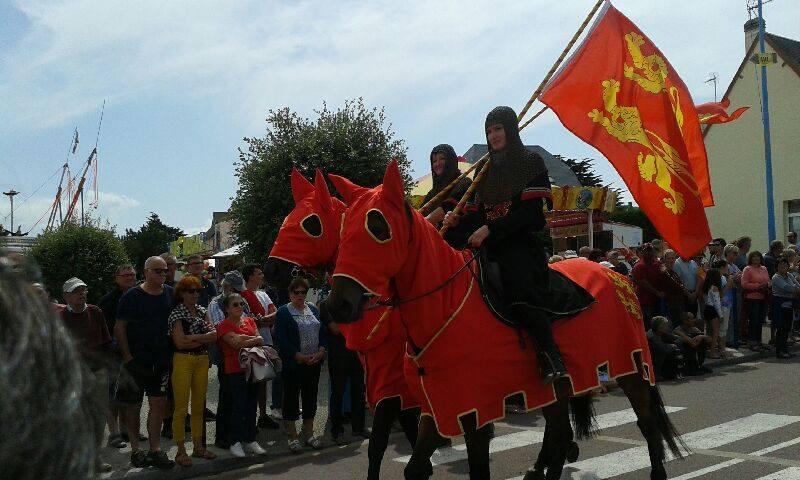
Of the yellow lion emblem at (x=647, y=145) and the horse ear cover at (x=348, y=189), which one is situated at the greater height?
the yellow lion emblem at (x=647, y=145)

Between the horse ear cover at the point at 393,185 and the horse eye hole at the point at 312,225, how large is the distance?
178 centimetres

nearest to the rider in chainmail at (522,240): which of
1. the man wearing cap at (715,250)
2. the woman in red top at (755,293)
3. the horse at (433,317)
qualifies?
the horse at (433,317)

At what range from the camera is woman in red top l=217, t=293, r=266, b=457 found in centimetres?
830

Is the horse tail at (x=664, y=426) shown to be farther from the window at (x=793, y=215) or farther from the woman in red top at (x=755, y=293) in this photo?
the window at (x=793, y=215)

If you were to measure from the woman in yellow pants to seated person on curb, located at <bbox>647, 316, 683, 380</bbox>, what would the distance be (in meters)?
7.22

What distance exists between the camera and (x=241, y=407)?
8.34 m

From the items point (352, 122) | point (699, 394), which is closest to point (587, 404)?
point (699, 394)

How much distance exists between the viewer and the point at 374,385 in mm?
6094

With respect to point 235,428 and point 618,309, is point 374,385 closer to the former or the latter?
point 618,309

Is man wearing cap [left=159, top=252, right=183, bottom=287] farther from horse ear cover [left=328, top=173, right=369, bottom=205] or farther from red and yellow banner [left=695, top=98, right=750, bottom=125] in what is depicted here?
red and yellow banner [left=695, top=98, right=750, bottom=125]

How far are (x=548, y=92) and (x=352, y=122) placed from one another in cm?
922

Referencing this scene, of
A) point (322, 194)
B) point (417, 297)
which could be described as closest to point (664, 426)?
point (417, 297)

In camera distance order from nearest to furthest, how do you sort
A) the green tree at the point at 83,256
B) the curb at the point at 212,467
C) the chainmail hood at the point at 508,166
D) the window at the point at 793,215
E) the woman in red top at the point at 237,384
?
the chainmail hood at the point at 508,166 < the curb at the point at 212,467 < the woman in red top at the point at 237,384 < the green tree at the point at 83,256 < the window at the point at 793,215

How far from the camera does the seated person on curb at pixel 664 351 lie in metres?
12.3
